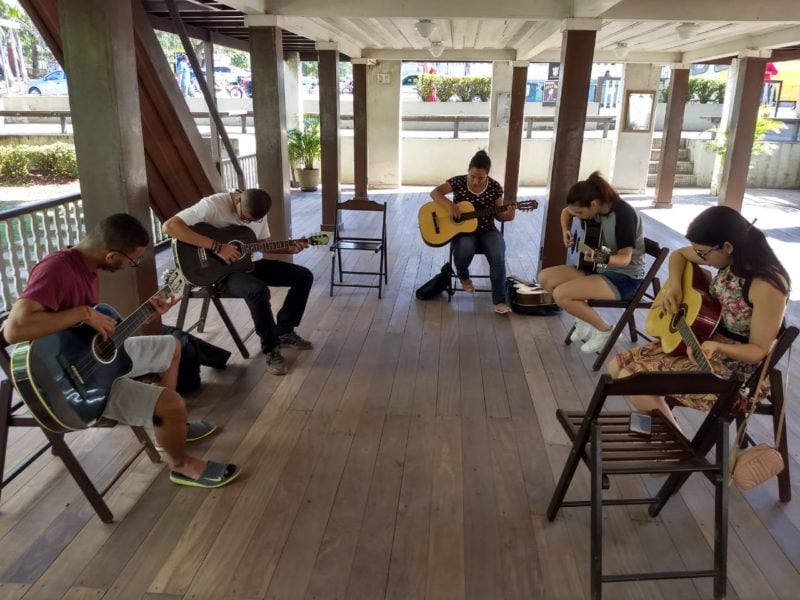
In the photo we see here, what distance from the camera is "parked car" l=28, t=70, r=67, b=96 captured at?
1912 centimetres

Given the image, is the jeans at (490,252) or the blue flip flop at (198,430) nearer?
the blue flip flop at (198,430)

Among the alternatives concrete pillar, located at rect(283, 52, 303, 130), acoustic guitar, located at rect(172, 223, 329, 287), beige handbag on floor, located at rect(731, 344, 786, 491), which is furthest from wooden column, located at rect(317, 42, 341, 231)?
beige handbag on floor, located at rect(731, 344, 786, 491)

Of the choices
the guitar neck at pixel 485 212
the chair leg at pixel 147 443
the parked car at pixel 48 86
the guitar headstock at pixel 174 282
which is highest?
the parked car at pixel 48 86

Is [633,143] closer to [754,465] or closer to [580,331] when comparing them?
[580,331]

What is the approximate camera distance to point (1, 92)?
1866cm

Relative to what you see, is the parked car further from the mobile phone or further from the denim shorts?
the mobile phone

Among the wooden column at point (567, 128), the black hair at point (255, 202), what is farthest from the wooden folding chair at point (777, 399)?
the wooden column at point (567, 128)

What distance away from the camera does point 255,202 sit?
3357 mm

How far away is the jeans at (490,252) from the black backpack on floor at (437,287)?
159mm

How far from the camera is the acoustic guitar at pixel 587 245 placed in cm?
371

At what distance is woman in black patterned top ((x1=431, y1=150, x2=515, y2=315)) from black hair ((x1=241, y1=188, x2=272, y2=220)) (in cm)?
175

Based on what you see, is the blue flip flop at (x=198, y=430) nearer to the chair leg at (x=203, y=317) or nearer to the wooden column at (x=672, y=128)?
the chair leg at (x=203, y=317)

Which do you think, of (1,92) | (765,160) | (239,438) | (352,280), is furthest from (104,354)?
(1,92)

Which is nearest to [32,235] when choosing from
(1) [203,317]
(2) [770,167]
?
(1) [203,317]
